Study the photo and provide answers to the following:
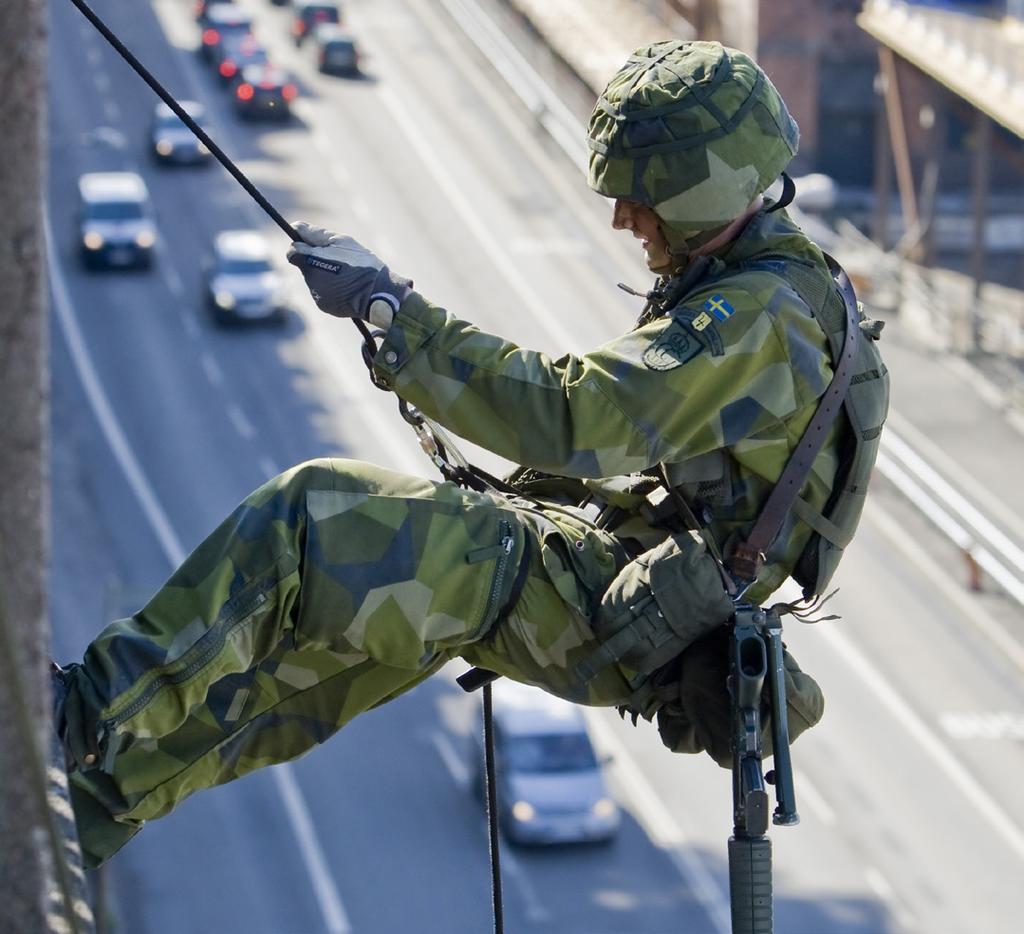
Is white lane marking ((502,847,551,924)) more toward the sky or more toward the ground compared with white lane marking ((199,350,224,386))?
more toward the sky

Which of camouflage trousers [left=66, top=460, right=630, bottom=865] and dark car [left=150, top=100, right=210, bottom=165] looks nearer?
camouflage trousers [left=66, top=460, right=630, bottom=865]

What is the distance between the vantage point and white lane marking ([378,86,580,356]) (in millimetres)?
47875

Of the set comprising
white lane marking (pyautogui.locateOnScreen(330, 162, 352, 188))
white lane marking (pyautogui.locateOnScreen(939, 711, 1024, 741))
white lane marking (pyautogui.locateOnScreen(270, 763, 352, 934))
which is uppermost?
white lane marking (pyautogui.locateOnScreen(270, 763, 352, 934))

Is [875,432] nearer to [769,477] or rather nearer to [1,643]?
[769,477]

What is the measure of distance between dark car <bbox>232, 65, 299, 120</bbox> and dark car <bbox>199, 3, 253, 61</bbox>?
1888mm

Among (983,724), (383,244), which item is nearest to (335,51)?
(383,244)

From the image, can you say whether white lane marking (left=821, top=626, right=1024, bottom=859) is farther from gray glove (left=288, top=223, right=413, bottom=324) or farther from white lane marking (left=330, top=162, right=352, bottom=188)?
gray glove (left=288, top=223, right=413, bottom=324)

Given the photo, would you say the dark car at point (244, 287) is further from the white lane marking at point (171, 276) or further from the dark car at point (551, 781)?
the dark car at point (551, 781)

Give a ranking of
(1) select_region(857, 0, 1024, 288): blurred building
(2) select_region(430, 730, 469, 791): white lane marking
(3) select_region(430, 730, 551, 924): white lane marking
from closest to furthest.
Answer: (3) select_region(430, 730, 551, 924): white lane marking, (2) select_region(430, 730, 469, 791): white lane marking, (1) select_region(857, 0, 1024, 288): blurred building

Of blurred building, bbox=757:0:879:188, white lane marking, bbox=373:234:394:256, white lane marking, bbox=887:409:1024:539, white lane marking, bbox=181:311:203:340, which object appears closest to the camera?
white lane marking, bbox=887:409:1024:539

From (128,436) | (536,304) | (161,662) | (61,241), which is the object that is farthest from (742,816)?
(61,241)

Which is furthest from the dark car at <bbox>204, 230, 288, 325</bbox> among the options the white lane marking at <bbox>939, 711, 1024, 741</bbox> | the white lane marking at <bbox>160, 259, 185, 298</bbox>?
the white lane marking at <bbox>939, 711, 1024, 741</bbox>

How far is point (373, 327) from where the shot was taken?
683 cm

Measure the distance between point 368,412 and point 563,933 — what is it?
15854mm
